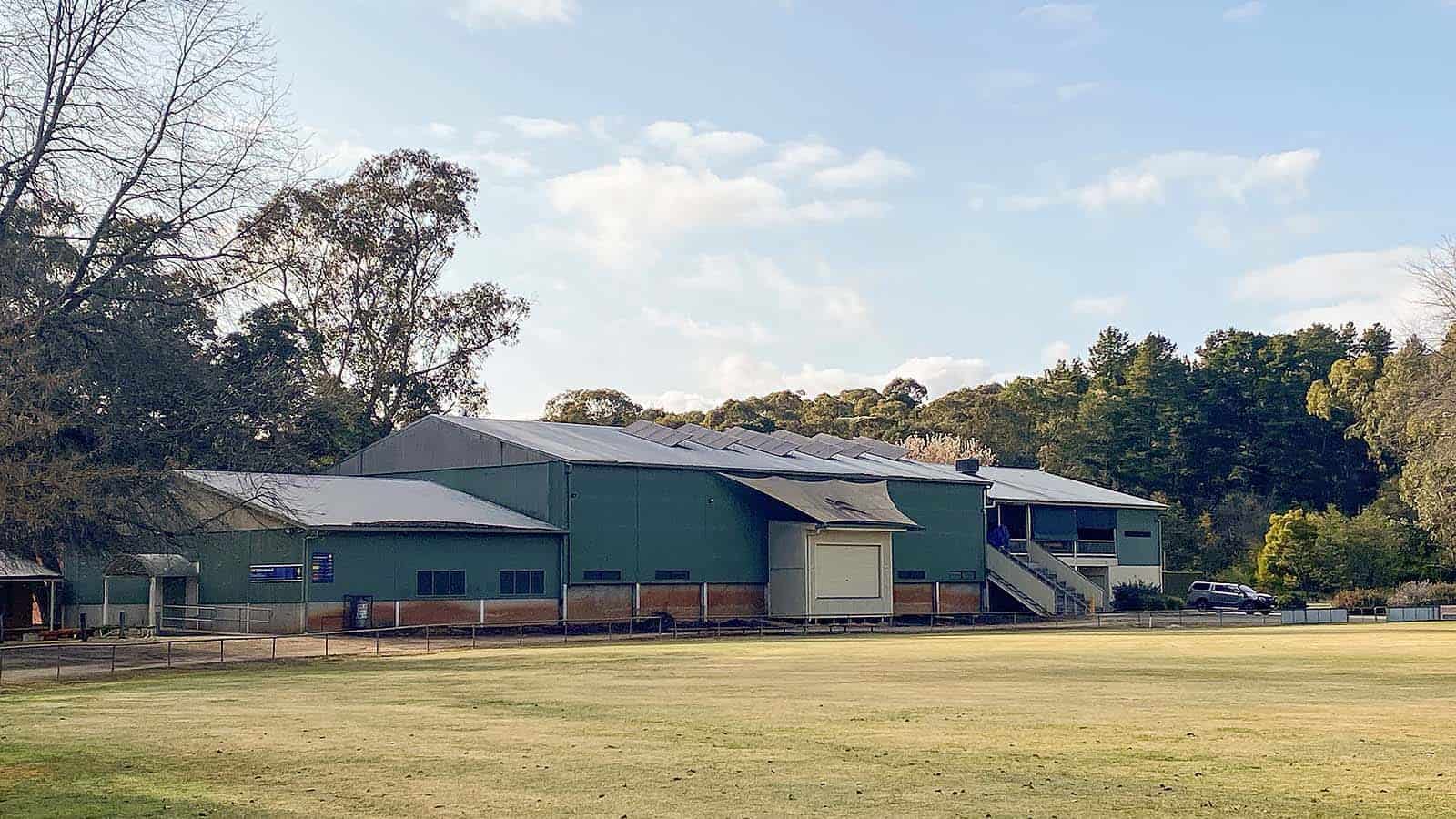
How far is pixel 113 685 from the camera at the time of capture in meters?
28.0

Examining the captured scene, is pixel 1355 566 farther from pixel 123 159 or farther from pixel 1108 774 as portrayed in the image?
pixel 1108 774

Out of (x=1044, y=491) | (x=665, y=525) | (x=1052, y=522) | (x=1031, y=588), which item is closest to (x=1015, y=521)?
(x=1052, y=522)

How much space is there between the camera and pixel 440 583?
5103 cm

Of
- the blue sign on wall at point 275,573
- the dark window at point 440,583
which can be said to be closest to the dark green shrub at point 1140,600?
the dark window at point 440,583

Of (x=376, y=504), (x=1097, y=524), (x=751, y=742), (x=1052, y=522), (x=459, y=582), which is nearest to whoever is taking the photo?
(x=751, y=742)

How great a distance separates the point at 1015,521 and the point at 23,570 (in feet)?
144

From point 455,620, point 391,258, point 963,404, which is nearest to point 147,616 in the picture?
point 455,620

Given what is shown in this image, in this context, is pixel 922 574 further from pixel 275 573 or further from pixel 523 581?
pixel 275 573

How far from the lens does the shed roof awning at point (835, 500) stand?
5784 cm

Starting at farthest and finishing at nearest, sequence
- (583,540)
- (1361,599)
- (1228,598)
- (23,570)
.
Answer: (1228,598) < (1361,599) < (583,540) < (23,570)

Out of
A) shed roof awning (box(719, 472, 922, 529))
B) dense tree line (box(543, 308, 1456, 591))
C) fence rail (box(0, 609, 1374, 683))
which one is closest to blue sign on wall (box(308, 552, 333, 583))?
fence rail (box(0, 609, 1374, 683))

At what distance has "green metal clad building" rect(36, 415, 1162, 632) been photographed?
4922 centimetres

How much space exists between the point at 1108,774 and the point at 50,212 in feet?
81.4

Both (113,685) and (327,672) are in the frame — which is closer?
(113,685)
